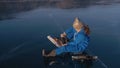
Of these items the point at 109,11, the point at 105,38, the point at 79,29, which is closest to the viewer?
the point at 79,29

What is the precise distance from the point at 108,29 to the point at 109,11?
5.15 meters

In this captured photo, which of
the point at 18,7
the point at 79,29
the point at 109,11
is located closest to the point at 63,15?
the point at 109,11

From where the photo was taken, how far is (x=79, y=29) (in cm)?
910

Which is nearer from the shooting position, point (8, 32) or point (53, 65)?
point (53, 65)

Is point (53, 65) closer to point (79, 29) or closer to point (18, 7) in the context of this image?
point (79, 29)

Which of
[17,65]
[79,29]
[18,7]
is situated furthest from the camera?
[18,7]

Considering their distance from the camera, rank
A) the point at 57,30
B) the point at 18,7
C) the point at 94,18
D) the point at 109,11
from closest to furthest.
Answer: the point at 57,30
the point at 94,18
the point at 109,11
the point at 18,7

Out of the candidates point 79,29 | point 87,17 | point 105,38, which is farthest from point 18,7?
point 79,29

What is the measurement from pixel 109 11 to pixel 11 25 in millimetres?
6937

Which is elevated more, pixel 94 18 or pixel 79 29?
pixel 79 29

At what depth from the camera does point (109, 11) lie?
701 inches

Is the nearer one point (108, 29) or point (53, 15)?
point (108, 29)

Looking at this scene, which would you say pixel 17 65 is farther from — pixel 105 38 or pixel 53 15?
pixel 53 15

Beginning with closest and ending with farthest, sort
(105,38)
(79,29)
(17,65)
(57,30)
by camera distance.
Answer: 1. (17,65)
2. (79,29)
3. (105,38)
4. (57,30)
